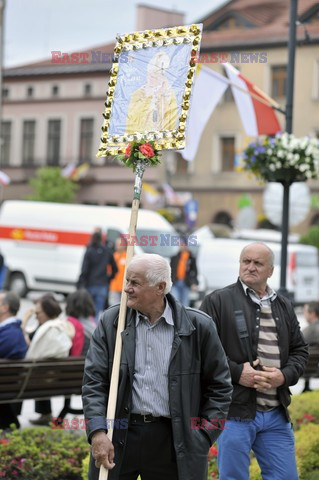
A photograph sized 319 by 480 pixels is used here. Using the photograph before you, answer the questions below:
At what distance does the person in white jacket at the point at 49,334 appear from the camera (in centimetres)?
1010

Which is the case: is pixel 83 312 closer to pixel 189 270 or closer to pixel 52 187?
pixel 189 270

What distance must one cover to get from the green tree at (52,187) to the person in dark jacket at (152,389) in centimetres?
5242

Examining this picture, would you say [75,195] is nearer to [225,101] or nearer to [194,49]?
[225,101]

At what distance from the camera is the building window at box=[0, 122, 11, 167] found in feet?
214

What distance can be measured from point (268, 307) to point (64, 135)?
56960 mm

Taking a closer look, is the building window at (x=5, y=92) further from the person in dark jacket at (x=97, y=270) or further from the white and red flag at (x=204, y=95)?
the white and red flag at (x=204, y=95)

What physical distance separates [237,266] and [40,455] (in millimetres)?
21011

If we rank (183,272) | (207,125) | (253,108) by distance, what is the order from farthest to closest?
(207,125) < (183,272) < (253,108)

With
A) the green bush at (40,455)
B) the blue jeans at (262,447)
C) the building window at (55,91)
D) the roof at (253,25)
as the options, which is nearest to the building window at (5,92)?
the building window at (55,91)

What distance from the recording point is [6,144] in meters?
65.4

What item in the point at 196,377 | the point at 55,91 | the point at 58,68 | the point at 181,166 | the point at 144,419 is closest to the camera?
the point at 144,419

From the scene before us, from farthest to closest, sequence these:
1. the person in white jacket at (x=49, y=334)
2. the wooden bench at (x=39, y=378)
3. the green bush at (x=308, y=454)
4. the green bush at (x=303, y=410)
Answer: the person in white jacket at (x=49, y=334)
the wooden bench at (x=39, y=378)
the green bush at (x=303, y=410)
the green bush at (x=308, y=454)

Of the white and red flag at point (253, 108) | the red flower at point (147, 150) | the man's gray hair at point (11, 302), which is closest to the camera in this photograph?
the red flower at point (147, 150)

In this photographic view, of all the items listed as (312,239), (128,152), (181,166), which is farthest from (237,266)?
(181,166)
